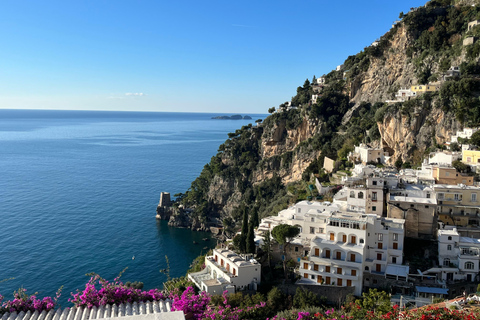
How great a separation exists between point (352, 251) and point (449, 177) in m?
13.0

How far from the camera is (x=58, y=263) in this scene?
36.7m

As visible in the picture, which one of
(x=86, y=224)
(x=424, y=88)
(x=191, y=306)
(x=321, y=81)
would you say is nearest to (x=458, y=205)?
(x=424, y=88)

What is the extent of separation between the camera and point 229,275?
2295 cm

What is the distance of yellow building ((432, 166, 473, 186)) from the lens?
2973cm

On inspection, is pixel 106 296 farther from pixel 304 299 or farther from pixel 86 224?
pixel 86 224

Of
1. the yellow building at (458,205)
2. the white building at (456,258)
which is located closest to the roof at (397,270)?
the white building at (456,258)

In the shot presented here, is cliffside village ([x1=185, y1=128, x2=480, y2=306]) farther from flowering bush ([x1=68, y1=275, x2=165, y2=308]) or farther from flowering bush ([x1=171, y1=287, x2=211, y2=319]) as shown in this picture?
flowering bush ([x1=68, y1=275, x2=165, y2=308])

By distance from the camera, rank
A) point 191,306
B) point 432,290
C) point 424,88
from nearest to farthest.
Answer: point 191,306 → point 432,290 → point 424,88

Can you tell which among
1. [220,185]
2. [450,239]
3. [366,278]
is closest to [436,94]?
[450,239]

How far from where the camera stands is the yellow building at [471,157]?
31.8 m

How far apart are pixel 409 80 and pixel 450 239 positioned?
2993 cm

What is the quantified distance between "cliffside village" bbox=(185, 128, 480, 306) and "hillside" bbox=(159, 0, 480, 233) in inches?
318

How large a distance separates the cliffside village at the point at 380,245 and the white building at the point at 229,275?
2.1 inches

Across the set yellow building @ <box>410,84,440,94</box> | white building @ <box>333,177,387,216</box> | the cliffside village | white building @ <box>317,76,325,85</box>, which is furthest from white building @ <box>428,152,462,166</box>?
white building @ <box>317,76,325,85</box>
